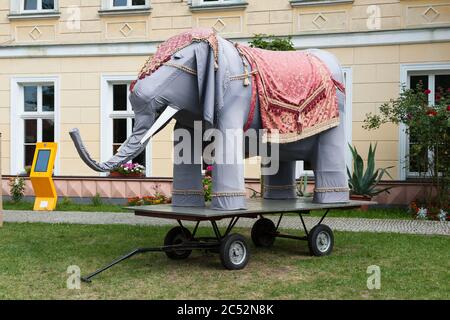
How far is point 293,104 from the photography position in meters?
6.12

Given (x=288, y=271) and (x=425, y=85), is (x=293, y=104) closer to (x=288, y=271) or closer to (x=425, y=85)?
(x=288, y=271)

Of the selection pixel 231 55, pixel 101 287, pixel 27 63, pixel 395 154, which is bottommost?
pixel 101 287

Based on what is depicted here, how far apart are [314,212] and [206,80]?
5743 millimetres

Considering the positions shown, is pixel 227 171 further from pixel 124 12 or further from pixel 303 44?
pixel 124 12

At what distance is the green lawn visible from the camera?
10.5 m

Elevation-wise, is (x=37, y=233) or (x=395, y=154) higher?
(x=395, y=154)

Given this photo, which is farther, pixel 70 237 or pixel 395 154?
pixel 395 154

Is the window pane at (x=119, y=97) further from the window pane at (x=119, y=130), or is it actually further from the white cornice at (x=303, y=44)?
the white cornice at (x=303, y=44)

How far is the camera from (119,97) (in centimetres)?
1319

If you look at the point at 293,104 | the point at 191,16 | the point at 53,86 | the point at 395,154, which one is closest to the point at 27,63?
the point at 53,86

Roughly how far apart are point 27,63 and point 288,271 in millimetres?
9569

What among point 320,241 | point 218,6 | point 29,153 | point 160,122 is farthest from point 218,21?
point 160,122

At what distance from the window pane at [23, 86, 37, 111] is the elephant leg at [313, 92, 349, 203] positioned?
8.82m

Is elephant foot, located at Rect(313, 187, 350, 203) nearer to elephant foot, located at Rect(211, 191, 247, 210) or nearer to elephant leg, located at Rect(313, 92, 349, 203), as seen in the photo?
elephant leg, located at Rect(313, 92, 349, 203)
